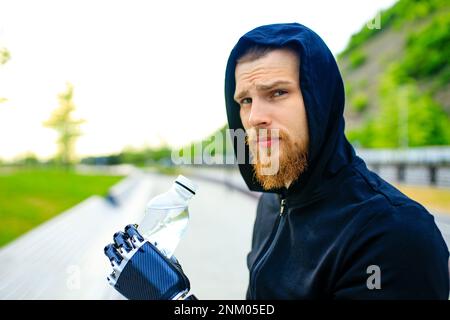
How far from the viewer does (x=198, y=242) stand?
23.8ft

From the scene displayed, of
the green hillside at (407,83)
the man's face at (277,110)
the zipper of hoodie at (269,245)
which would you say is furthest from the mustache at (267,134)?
the green hillside at (407,83)

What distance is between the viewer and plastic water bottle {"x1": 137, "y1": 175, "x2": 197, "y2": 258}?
116cm

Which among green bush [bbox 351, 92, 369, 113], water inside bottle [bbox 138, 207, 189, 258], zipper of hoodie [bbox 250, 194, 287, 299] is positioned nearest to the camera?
water inside bottle [bbox 138, 207, 189, 258]

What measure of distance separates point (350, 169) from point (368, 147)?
5909 centimetres

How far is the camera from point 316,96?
1270mm

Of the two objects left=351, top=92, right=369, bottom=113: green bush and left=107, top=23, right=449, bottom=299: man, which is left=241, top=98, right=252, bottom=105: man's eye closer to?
left=107, top=23, right=449, bottom=299: man

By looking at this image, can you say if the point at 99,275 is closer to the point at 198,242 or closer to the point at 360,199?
the point at 360,199

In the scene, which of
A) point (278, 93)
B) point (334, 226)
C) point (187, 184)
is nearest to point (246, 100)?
point (278, 93)

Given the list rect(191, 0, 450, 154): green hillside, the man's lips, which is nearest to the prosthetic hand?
the man's lips

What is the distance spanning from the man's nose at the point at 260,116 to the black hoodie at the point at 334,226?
0.13 meters

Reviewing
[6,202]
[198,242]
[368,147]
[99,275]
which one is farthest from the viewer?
[368,147]

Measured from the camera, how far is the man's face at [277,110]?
1.25 metres

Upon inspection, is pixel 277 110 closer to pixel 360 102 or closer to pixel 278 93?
pixel 278 93
